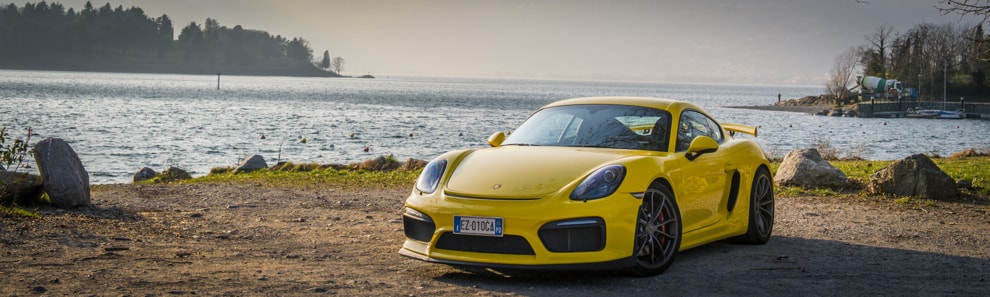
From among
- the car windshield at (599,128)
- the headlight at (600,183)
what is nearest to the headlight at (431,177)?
the car windshield at (599,128)

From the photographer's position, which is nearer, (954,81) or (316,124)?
(316,124)

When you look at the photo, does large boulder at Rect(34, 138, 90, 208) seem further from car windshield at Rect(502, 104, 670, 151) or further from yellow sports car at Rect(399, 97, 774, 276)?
car windshield at Rect(502, 104, 670, 151)

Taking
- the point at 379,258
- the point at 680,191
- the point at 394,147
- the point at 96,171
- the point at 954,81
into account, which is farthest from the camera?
the point at 954,81

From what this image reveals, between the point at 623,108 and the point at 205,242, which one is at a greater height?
the point at 623,108

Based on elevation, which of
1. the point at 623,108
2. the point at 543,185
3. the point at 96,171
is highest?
the point at 623,108

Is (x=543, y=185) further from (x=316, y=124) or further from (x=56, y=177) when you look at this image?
(x=316, y=124)

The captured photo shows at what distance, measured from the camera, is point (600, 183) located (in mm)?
7133

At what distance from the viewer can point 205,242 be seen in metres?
9.42

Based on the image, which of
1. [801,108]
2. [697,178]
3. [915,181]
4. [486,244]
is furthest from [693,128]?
[801,108]

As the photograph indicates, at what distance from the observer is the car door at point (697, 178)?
8.00 meters

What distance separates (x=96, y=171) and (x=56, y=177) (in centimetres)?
2096

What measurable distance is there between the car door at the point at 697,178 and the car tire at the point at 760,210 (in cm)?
64

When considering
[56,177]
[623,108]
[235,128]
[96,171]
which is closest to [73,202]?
[56,177]

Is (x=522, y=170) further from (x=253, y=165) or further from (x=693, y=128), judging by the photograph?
(x=253, y=165)
